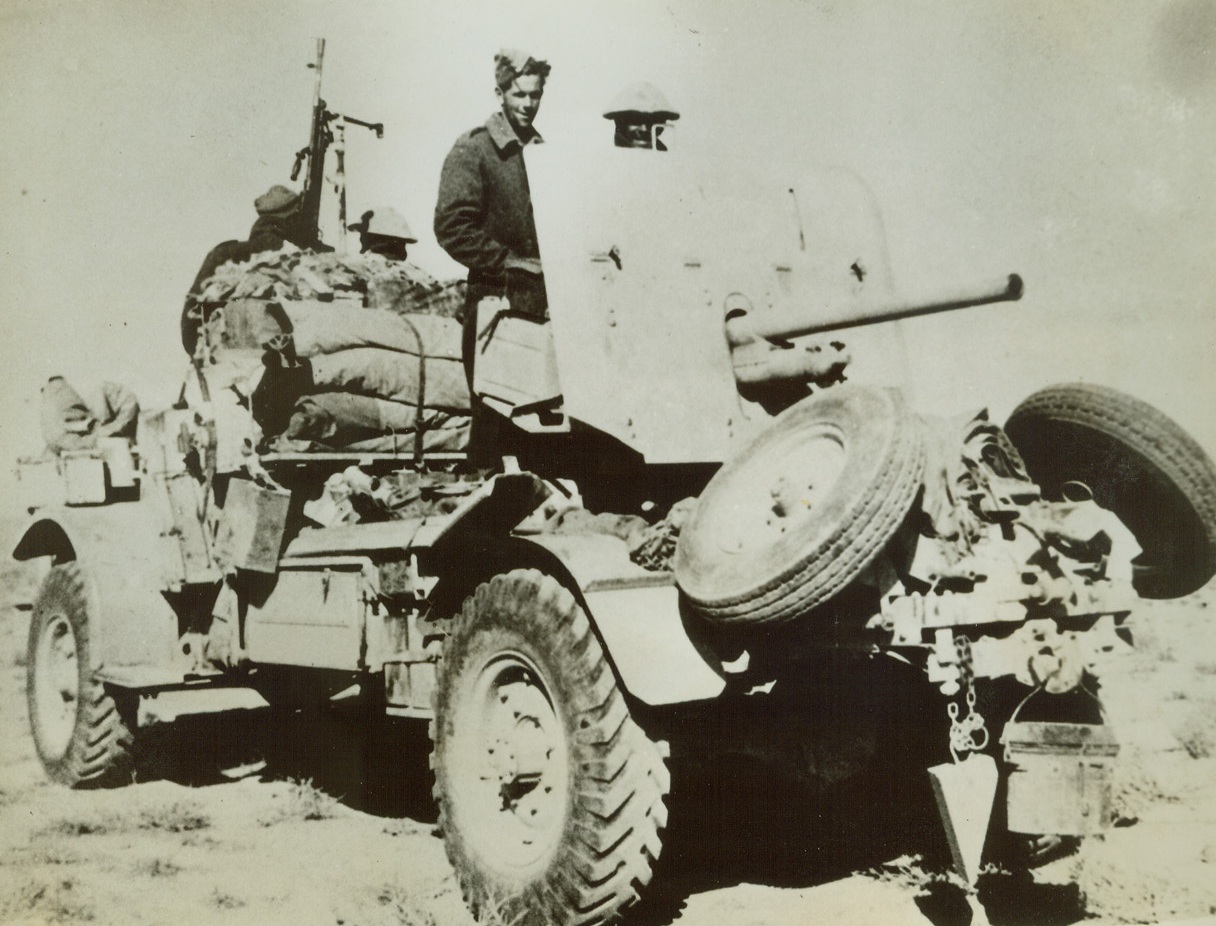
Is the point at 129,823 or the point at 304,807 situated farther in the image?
the point at 304,807

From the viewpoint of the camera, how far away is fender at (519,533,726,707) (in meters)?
5.09

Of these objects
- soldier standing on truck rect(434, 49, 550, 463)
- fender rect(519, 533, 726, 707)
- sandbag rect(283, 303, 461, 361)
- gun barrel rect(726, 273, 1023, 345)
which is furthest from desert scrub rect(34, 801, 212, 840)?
gun barrel rect(726, 273, 1023, 345)

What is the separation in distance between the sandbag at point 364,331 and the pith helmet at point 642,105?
2.00m

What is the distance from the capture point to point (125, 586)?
8.67 meters

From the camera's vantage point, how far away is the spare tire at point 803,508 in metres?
4.61

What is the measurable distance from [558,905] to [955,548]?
6.93ft

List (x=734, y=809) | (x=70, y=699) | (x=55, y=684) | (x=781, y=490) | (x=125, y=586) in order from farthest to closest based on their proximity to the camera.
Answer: (x=55, y=684), (x=70, y=699), (x=125, y=586), (x=734, y=809), (x=781, y=490)

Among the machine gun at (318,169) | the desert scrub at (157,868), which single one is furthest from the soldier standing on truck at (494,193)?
the machine gun at (318,169)

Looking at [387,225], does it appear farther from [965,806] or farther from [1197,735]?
[965,806]

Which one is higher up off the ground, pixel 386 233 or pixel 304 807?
pixel 386 233

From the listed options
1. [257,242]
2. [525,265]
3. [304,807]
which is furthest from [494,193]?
[257,242]

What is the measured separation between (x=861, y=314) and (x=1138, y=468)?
4.25ft

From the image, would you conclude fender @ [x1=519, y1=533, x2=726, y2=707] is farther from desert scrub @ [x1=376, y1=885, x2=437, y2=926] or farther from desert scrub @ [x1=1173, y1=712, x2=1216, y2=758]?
desert scrub @ [x1=1173, y1=712, x2=1216, y2=758]

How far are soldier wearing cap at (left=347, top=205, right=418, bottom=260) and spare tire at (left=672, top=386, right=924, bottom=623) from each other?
266 inches
